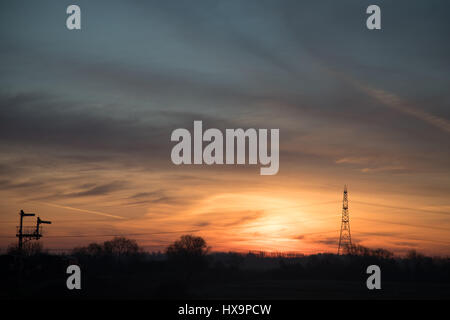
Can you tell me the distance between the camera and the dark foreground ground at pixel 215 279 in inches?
2923

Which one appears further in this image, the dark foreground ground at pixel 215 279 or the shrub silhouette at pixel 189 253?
the shrub silhouette at pixel 189 253

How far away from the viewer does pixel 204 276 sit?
10925cm

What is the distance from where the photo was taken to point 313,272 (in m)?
120

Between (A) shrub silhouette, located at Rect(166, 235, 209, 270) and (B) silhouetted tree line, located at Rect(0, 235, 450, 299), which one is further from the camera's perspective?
(A) shrub silhouette, located at Rect(166, 235, 209, 270)

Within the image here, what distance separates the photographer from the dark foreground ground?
7425 cm

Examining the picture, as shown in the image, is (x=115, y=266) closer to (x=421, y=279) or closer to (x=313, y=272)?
(x=313, y=272)

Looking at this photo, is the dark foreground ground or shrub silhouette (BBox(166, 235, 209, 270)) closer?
the dark foreground ground

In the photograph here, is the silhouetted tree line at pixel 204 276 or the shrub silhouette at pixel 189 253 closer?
the silhouetted tree line at pixel 204 276

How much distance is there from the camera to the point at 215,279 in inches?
4306

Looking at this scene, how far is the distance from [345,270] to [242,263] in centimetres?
2902

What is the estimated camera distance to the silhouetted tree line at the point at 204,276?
75438mm

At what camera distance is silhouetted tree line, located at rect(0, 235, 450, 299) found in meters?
75.4

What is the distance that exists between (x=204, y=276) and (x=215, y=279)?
104 inches
